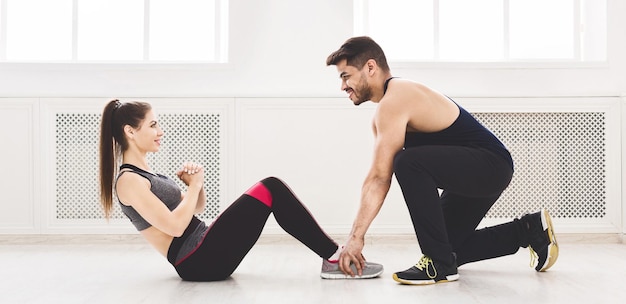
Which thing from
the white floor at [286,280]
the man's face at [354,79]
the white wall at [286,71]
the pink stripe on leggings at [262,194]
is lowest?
the white floor at [286,280]

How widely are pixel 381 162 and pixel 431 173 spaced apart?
0.59 feet

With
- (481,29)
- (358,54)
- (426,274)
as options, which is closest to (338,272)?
(426,274)

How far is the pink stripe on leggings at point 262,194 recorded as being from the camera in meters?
2.47

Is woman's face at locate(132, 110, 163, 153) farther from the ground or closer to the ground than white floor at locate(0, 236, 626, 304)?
farther from the ground

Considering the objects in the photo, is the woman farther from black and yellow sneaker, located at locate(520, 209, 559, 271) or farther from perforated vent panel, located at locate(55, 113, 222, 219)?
perforated vent panel, located at locate(55, 113, 222, 219)

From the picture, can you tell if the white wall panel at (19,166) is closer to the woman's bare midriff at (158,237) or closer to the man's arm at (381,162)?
the woman's bare midriff at (158,237)

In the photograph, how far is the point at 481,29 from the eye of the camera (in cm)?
455

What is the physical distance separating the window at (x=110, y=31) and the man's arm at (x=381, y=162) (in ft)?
7.41

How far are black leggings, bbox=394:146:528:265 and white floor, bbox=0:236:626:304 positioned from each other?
0.37 feet

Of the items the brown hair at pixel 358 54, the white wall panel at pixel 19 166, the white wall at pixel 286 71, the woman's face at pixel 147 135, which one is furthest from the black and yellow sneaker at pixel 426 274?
the white wall panel at pixel 19 166

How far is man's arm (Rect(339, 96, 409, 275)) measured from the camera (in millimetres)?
2486

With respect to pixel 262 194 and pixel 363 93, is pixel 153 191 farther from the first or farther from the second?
pixel 363 93

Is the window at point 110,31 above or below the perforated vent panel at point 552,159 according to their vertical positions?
above

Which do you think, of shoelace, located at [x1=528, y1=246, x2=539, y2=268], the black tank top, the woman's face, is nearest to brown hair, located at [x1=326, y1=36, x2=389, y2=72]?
the black tank top
